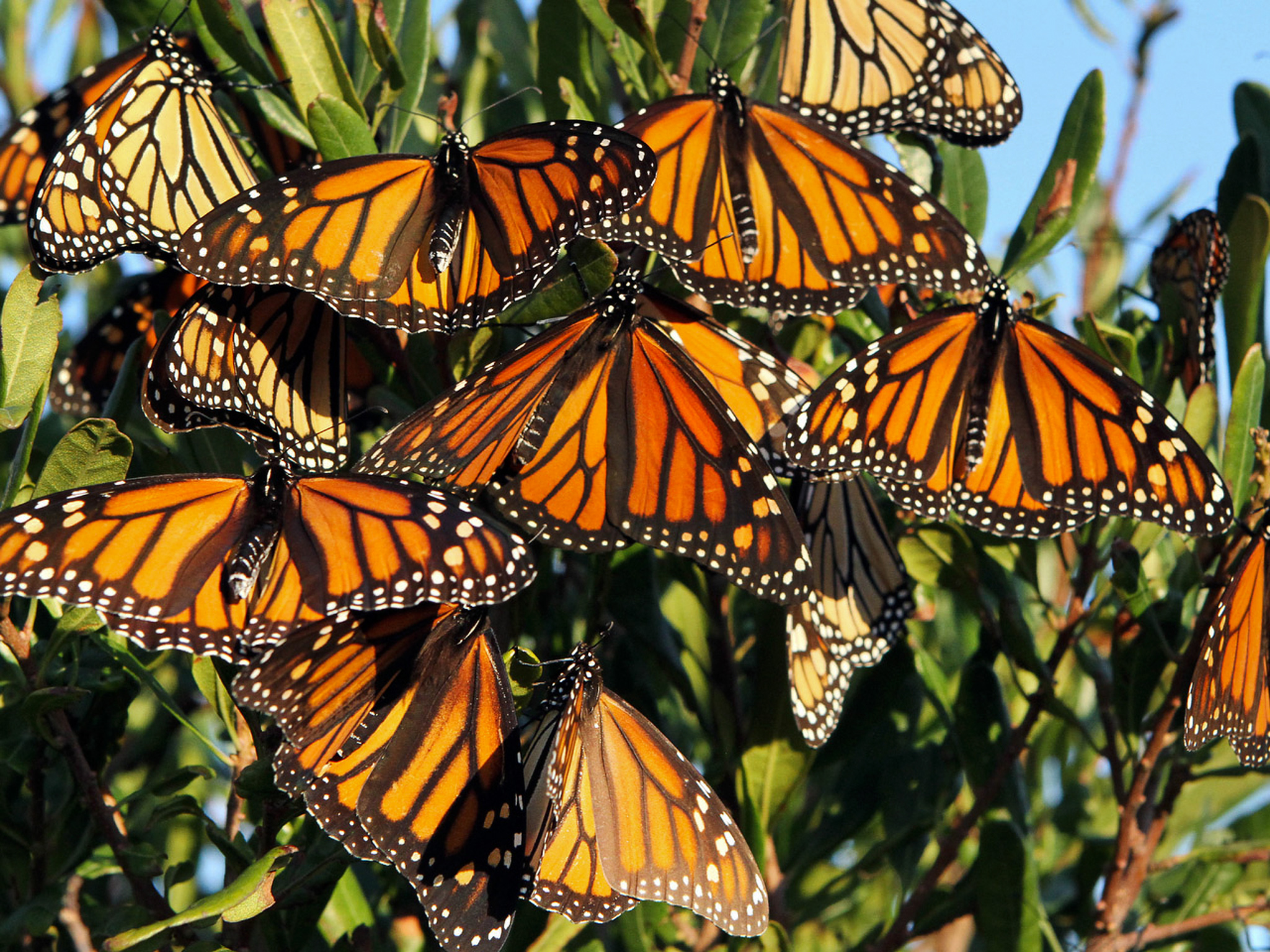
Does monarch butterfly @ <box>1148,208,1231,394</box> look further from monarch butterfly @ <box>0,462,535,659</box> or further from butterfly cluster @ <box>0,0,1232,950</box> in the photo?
monarch butterfly @ <box>0,462,535,659</box>

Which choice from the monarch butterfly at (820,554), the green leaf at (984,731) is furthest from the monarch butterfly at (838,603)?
the green leaf at (984,731)

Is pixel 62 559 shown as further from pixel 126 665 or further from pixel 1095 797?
pixel 1095 797

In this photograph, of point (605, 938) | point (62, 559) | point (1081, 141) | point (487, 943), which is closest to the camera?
point (62, 559)

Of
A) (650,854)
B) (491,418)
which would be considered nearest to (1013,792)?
(650,854)

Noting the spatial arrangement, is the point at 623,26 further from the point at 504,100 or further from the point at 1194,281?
the point at 1194,281

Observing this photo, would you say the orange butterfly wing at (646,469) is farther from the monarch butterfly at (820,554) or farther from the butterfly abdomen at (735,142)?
the butterfly abdomen at (735,142)
